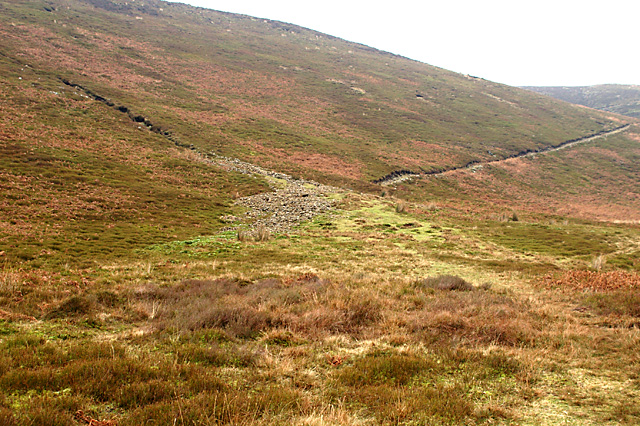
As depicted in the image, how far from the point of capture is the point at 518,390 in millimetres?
6008

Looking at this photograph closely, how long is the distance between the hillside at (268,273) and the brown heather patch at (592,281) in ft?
0.39

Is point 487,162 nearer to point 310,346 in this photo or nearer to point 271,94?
point 271,94

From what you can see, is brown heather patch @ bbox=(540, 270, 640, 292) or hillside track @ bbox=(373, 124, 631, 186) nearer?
brown heather patch @ bbox=(540, 270, 640, 292)

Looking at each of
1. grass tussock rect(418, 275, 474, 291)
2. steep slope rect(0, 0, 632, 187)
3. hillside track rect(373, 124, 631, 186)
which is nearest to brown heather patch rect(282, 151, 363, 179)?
steep slope rect(0, 0, 632, 187)

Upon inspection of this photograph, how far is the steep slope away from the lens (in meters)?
58.9

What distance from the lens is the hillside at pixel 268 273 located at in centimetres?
542

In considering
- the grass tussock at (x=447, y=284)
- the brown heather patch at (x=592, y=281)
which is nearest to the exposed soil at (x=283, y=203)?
the grass tussock at (x=447, y=284)

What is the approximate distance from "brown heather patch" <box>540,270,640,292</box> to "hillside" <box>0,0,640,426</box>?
0.12m

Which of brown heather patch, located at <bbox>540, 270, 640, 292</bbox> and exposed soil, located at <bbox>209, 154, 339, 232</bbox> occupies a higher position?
brown heather patch, located at <bbox>540, 270, 640, 292</bbox>

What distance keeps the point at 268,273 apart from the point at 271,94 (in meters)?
82.8

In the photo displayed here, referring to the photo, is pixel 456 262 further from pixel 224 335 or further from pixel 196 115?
pixel 196 115

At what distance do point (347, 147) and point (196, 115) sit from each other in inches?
1159

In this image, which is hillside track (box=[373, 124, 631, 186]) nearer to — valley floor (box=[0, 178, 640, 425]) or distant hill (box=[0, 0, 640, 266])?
distant hill (box=[0, 0, 640, 266])

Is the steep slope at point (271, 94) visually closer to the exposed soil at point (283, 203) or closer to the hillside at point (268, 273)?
the hillside at point (268, 273)
